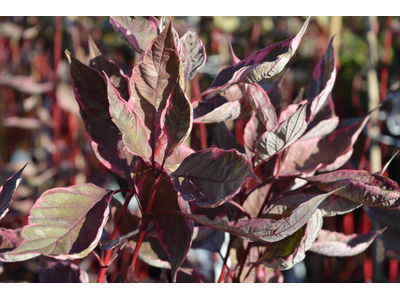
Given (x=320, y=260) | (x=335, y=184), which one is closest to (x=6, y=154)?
(x=320, y=260)

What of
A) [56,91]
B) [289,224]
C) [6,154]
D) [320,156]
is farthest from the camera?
[6,154]

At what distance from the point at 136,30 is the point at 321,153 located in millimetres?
246

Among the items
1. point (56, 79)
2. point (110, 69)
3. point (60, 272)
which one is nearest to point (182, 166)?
point (110, 69)

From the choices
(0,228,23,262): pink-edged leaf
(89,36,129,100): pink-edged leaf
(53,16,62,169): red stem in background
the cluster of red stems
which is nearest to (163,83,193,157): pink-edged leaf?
the cluster of red stems

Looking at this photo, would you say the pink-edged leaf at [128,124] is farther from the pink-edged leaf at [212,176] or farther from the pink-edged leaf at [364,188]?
the pink-edged leaf at [364,188]

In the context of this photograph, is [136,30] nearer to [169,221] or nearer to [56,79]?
[169,221]

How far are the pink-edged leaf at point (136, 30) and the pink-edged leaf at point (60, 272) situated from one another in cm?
27

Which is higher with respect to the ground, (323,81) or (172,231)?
(323,81)

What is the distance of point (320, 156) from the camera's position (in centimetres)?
44

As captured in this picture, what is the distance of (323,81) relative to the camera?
406 mm

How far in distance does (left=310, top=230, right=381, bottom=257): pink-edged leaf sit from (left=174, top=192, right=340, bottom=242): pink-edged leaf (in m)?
0.17
